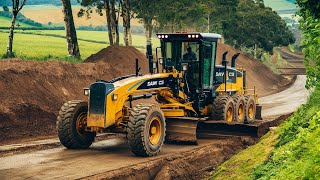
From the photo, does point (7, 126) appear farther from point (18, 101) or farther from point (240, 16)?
point (240, 16)

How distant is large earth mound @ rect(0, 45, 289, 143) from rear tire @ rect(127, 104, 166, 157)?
6.11 metres

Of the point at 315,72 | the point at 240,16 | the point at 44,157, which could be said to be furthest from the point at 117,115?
the point at 240,16

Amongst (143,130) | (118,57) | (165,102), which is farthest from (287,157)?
(118,57)

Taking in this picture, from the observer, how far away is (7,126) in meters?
19.8

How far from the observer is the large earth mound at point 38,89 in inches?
798

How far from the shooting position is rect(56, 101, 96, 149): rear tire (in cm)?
1530

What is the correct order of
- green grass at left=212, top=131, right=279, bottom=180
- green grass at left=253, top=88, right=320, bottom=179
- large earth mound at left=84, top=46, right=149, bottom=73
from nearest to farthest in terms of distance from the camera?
green grass at left=253, top=88, right=320, bottom=179, green grass at left=212, top=131, right=279, bottom=180, large earth mound at left=84, top=46, right=149, bottom=73

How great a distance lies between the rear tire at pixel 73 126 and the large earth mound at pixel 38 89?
13.1 ft

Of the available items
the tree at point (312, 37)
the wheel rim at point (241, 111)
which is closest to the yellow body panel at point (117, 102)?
the tree at point (312, 37)

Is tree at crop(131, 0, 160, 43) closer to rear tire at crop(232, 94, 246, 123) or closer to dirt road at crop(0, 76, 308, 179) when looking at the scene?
rear tire at crop(232, 94, 246, 123)

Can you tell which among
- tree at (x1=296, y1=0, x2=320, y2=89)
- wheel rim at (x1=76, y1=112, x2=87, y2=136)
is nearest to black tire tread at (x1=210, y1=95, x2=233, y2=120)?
tree at (x1=296, y1=0, x2=320, y2=89)

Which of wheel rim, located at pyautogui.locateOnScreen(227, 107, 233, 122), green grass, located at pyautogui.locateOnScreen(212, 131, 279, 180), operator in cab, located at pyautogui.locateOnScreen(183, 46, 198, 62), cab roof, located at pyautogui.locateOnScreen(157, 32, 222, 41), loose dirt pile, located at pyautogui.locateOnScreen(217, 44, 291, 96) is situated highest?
cab roof, located at pyautogui.locateOnScreen(157, 32, 222, 41)

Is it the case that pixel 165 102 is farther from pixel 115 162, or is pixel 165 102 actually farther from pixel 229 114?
pixel 115 162

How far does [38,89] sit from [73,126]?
8.67m
